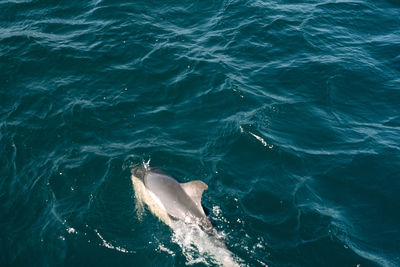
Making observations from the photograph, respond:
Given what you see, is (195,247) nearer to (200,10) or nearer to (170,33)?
(170,33)

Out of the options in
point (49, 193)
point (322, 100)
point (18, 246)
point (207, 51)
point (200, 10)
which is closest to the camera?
point (18, 246)

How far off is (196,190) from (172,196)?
1012 millimetres

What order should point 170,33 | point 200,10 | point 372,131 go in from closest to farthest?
point 372,131
point 170,33
point 200,10

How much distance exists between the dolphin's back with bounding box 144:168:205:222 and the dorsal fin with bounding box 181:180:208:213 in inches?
3.5

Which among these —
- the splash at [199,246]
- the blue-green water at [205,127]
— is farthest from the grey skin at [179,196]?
the blue-green water at [205,127]

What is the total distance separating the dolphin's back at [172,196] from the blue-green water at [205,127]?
61cm

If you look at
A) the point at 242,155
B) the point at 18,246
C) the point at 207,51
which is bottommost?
the point at 18,246

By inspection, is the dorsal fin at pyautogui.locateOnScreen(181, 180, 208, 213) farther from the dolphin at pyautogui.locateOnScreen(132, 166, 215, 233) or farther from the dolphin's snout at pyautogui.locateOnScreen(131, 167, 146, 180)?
the dolphin's snout at pyautogui.locateOnScreen(131, 167, 146, 180)

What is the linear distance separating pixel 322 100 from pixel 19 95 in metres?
13.8

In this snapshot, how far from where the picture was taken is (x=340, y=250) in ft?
30.5

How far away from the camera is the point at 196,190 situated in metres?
10.1

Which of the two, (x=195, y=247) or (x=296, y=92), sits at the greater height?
(x=296, y=92)

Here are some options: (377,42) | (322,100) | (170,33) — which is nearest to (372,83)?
(322,100)

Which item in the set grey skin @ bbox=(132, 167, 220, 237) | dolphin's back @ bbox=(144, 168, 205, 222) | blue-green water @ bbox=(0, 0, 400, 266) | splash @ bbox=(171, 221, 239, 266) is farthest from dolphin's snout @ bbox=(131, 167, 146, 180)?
splash @ bbox=(171, 221, 239, 266)
